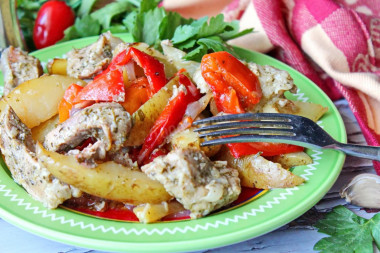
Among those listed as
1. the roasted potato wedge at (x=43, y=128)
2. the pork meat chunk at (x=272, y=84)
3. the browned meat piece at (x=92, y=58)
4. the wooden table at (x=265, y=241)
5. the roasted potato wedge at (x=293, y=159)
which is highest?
the browned meat piece at (x=92, y=58)

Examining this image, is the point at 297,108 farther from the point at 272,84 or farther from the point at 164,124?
the point at 164,124

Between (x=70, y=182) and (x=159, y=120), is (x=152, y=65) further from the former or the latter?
(x=70, y=182)

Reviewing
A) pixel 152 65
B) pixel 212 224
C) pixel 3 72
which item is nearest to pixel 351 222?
pixel 212 224

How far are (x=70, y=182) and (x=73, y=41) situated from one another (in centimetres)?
202

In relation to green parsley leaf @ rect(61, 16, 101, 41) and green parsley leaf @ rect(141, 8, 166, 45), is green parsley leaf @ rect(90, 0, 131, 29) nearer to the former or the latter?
green parsley leaf @ rect(61, 16, 101, 41)

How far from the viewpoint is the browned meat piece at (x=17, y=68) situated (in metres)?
3.12

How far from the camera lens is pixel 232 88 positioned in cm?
270

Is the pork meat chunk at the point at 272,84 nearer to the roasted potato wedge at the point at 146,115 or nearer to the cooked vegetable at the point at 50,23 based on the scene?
the roasted potato wedge at the point at 146,115

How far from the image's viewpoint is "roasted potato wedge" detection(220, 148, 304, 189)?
2410 mm

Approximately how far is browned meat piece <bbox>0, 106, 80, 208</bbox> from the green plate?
0.05 m

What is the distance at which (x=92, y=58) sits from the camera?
10.4 ft

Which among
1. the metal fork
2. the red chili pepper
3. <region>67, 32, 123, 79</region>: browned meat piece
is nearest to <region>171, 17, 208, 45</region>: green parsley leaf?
<region>67, 32, 123, 79</region>: browned meat piece

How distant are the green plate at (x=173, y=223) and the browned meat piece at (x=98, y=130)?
33 centimetres

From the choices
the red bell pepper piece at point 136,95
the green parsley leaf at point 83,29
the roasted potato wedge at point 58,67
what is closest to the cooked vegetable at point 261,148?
the red bell pepper piece at point 136,95
